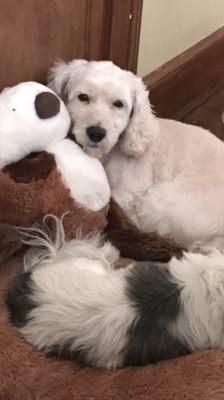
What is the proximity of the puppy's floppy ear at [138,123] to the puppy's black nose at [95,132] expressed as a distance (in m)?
0.17

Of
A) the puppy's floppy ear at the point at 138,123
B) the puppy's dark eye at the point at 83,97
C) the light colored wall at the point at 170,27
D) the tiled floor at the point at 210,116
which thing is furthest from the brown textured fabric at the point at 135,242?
the tiled floor at the point at 210,116

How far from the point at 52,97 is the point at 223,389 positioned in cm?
87

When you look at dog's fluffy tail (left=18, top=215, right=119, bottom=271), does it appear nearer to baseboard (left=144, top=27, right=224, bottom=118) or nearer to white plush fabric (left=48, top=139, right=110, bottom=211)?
white plush fabric (left=48, top=139, right=110, bottom=211)

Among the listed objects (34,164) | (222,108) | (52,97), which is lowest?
(222,108)

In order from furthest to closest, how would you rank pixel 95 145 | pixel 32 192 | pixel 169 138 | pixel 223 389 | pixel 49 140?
1. pixel 169 138
2. pixel 95 145
3. pixel 49 140
4. pixel 32 192
5. pixel 223 389

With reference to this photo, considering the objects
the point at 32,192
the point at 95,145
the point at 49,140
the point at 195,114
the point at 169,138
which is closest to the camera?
the point at 32,192

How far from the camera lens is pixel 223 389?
4.12 ft

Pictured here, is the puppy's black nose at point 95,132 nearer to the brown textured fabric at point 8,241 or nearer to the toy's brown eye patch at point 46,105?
the toy's brown eye patch at point 46,105

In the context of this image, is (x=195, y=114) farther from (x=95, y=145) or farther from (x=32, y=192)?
(x=32, y=192)

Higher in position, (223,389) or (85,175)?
(85,175)

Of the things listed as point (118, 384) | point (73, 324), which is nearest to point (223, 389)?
point (118, 384)

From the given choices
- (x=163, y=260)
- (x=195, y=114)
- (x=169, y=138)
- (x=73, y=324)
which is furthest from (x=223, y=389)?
(x=195, y=114)

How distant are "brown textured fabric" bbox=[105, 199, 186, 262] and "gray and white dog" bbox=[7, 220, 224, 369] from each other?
379 millimetres

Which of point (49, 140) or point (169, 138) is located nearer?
point (49, 140)
